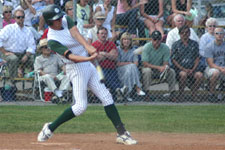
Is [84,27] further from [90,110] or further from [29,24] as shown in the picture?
[90,110]

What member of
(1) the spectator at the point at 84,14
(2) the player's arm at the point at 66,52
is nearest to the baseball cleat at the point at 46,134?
(2) the player's arm at the point at 66,52

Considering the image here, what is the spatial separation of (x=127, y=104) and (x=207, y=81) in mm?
1908

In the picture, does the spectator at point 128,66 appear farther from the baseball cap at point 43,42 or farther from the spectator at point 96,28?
the baseball cap at point 43,42

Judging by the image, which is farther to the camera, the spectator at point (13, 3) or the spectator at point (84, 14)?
the spectator at point (13, 3)

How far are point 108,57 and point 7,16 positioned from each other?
2.71 m

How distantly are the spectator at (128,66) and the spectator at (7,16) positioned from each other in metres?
2.69

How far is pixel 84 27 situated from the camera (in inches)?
460

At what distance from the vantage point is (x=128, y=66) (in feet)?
36.3

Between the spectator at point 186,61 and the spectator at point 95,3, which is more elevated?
the spectator at point 95,3

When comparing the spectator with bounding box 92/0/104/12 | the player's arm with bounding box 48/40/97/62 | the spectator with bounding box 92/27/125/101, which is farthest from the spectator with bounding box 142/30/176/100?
the player's arm with bounding box 48/40/97/62

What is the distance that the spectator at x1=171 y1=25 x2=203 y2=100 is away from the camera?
11211 millimetres

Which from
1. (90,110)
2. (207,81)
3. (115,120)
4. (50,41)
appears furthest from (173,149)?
(207,81)

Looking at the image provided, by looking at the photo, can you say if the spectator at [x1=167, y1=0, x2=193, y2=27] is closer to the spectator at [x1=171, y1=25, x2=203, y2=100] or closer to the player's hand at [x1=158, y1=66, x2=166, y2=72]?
the spectator at [x1=171, y1=25, x2=203, y2=100]

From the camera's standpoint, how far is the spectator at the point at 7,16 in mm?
11664
